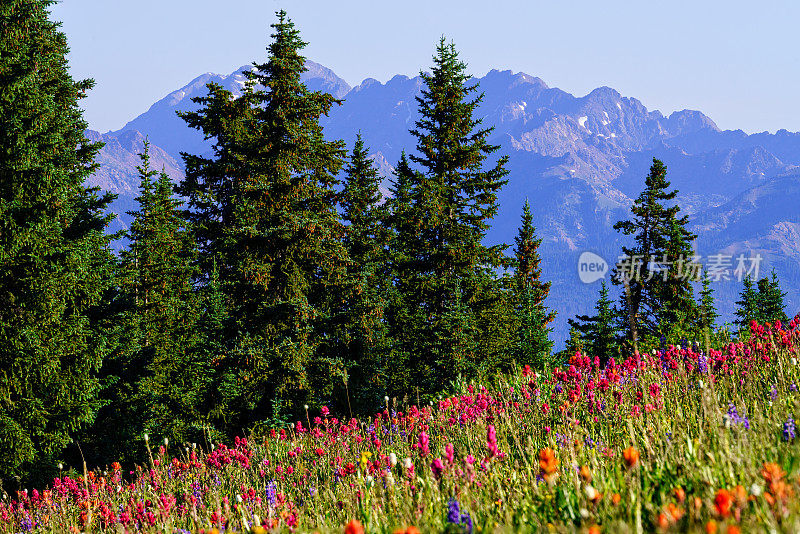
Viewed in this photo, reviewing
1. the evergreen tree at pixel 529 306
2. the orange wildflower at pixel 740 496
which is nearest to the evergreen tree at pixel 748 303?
the evergreen tree at pixel 529 306

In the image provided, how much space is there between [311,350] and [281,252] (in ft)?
10.7

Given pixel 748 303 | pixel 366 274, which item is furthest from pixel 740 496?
pixel 748 303

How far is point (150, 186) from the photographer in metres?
22.3

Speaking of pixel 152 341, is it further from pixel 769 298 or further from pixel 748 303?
pixel 769 298

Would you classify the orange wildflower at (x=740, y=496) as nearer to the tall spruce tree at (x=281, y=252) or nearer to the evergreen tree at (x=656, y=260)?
the tall spruce tree at (x=281, y=252)

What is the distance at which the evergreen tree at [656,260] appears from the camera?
27.6 meters

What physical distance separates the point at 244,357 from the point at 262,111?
807 centimetres

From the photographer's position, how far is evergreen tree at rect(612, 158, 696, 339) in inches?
1087

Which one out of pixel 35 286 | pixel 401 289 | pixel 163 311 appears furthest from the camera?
pixel 401 289

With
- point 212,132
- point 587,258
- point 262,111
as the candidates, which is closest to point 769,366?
point 262,111

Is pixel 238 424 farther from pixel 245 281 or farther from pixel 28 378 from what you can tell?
pixel 28 378

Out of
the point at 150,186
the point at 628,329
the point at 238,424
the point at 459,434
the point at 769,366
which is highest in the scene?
the point at 150,186

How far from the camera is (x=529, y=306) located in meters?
37.8

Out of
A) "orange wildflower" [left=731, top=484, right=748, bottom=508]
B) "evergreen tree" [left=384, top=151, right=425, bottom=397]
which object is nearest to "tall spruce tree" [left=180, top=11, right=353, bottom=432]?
"evergreen tree" [left=384, top=151, right=425, bottom=397]
